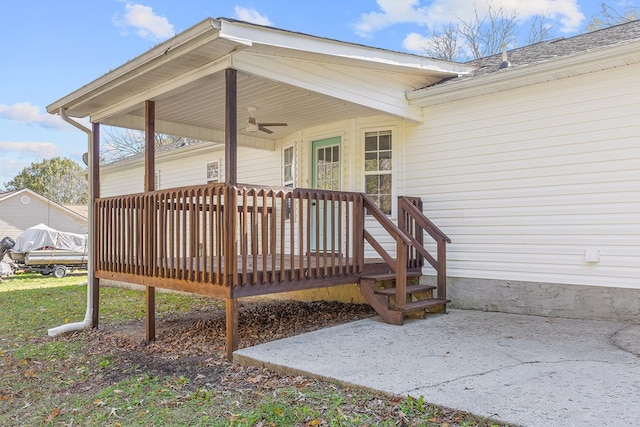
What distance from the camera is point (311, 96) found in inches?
257

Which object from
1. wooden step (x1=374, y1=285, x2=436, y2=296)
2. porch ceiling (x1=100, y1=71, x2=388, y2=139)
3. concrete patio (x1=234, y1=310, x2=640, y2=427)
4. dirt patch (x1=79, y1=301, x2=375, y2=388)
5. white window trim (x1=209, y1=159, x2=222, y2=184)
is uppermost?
porch ceiling (x1=100, y1=71, x2=388, y2=139)

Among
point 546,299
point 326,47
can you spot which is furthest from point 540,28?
point 326,47

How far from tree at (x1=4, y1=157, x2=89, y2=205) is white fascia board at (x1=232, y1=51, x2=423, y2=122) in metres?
37.3

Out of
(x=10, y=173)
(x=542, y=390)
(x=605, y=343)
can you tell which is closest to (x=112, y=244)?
(x=542, y=390)

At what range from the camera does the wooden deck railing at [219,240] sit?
467cm

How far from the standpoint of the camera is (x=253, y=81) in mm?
5762

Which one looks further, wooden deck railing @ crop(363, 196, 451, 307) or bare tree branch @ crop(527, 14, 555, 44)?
bare tree branch @ crop(527, 14, 555, 44)

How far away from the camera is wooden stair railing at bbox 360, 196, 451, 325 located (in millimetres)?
5512

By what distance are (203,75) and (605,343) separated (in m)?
4.88

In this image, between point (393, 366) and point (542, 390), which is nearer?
point (542, 390)

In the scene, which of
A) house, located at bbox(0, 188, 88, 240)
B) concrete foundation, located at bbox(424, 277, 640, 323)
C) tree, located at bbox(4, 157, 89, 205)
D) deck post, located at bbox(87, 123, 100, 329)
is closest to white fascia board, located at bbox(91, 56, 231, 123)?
deck post, located at bbox(87, 123, 100, 329)

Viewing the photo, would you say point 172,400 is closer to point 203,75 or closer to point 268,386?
point 268,386

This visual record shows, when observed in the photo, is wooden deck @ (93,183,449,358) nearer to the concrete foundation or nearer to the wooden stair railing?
the wooden stair railing

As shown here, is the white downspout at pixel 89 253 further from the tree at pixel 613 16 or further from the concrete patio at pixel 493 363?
the tree at pixel 613 16
